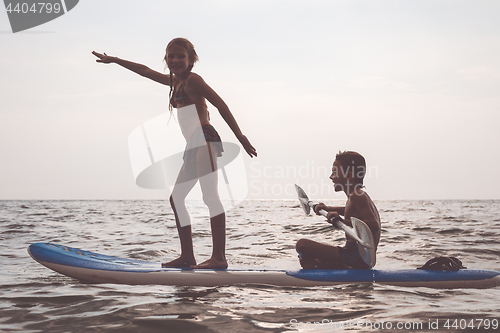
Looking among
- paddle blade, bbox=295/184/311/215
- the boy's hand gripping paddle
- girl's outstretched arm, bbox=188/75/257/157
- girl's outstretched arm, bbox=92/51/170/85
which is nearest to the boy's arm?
the boy's hand gripping paddle

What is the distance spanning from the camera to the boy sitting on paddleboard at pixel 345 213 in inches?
135

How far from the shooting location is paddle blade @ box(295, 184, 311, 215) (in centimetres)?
414

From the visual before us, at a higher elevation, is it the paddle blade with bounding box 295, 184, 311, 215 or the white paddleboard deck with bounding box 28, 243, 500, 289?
the paddle blade with bounding box 295, 184, 311, 215

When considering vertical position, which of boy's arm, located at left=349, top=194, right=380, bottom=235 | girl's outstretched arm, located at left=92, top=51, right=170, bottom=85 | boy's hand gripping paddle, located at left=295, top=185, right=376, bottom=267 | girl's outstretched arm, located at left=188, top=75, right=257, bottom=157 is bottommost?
boy's hand gripping paddle, located at left=295, top=185, right=376, bottom=267

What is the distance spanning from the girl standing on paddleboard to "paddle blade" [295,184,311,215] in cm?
95

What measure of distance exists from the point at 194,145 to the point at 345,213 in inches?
58.9

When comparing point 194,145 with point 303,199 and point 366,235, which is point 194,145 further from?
point 366,235

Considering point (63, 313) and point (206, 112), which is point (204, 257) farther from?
point (63, 313)

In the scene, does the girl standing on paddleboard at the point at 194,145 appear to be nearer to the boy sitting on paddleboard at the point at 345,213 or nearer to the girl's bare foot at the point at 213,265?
the girl's bare foot at the point at 213,265

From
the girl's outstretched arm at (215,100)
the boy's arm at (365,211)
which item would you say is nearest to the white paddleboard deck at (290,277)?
the boy's arm at (365,211)

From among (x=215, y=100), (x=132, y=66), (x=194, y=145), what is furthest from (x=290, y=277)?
(x=132, y=66)

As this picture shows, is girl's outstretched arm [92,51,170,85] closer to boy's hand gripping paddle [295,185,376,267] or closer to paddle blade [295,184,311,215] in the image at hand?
paddle blade [295,184,311,215]

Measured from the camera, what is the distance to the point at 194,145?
3.63m

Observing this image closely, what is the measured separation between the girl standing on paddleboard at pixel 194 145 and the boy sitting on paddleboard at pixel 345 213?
0.80m
